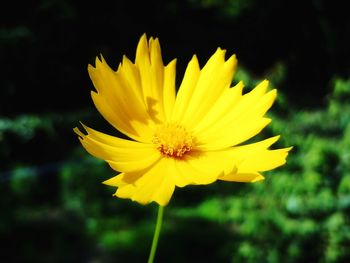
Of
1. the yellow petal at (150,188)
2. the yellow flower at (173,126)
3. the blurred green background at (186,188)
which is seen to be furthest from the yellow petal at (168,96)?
the blurred green background at (186,188)

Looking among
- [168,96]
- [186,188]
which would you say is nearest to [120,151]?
[168,96]

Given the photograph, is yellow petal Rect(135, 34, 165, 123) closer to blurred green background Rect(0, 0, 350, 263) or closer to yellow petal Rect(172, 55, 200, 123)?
yellow petal Rect(172, 55, 200, 123)

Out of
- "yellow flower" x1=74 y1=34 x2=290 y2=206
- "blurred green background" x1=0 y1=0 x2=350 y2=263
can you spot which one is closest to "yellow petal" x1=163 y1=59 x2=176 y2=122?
"yellow flower" x1=74 y1=34 x2=290 y2=206

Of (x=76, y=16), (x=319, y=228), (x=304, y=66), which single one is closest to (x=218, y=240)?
(x=319, y=228)

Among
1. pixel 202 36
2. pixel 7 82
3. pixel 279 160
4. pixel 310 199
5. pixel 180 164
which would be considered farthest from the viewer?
pixel 202 36

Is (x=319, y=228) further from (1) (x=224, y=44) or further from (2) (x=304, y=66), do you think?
(2) (x=304, y=66)

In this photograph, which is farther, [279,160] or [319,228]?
[319,228]
